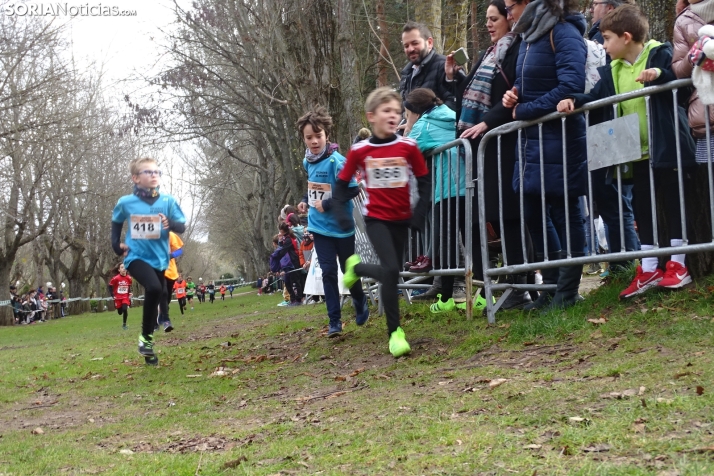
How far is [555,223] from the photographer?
6.78 m

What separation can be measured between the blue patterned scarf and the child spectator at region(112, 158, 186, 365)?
3121 mm

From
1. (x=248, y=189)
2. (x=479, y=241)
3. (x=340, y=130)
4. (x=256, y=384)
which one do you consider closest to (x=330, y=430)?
(x=256, y=384)

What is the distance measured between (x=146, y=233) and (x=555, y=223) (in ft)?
13.2

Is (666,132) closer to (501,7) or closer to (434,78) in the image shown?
(501,7)

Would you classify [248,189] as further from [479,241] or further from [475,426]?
[475,426]

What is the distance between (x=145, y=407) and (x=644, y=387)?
3.64 metres

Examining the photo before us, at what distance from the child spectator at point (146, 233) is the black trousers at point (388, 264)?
2.73m

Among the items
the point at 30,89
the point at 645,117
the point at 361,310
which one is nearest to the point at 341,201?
the point at 361,310

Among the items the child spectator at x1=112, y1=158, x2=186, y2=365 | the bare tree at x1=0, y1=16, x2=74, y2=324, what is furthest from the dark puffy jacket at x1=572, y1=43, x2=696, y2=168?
the bare tree at x1=0, y1=16, x2=74, y2=324

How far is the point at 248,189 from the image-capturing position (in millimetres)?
54125

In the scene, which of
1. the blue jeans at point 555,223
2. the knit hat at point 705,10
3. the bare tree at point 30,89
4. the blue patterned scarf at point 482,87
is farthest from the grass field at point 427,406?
the bare tree at point 30,89

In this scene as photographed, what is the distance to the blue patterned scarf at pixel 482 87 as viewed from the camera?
6.95 m

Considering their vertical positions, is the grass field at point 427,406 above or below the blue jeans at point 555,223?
below

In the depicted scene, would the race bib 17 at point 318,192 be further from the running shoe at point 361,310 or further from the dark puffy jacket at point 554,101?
the dark puffy jacket at point 554,101
